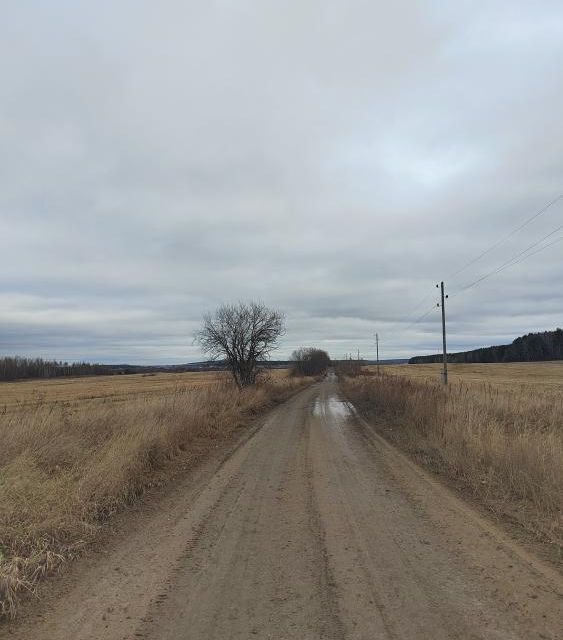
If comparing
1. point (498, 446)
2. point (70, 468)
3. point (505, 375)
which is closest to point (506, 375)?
point (505, 375)

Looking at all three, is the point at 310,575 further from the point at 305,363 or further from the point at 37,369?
the point at 37,369

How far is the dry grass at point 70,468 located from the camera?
16.6 feet

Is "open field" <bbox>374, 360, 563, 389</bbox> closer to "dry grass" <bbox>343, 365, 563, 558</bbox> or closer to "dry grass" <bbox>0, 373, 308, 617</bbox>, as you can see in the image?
"dry grass" <bbox>343, 365, 563, 558</bbox>

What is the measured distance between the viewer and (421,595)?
13.6ft

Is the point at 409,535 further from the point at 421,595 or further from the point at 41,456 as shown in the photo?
the point at 41,456

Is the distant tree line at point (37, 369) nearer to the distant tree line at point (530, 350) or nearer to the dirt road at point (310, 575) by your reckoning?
the distant tree line at point (530, 350)

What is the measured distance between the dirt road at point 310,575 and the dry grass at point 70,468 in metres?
0.48

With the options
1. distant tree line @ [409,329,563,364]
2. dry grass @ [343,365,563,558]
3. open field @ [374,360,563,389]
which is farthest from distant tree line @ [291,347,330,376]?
dry grass @ [343,365,563,558]

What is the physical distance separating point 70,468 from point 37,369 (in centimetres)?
16364

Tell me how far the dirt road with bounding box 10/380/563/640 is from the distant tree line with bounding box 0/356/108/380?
510 feet

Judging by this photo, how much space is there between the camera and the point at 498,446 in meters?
9.04

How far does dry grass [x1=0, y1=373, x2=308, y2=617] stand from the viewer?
506 centimetres

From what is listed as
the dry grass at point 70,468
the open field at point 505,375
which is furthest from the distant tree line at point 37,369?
the dry grass at point 70,468

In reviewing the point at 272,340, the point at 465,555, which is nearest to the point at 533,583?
the point at 465,555
